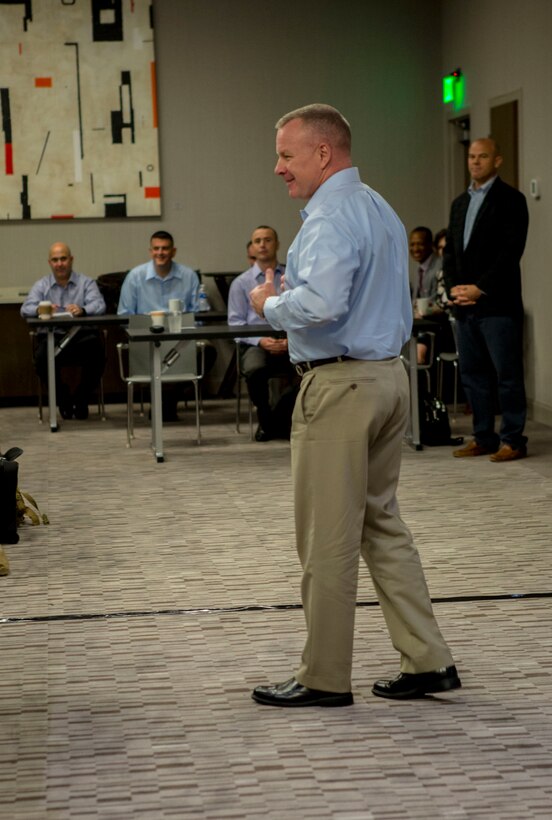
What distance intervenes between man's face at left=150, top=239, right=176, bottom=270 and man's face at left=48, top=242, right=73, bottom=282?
2.70 feet

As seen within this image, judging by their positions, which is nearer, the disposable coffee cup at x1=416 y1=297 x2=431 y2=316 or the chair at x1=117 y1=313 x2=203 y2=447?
the chair at x1=117 y1=313 x2=203 y2=447

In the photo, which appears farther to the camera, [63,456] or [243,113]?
[243,113]

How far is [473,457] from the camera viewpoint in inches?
329

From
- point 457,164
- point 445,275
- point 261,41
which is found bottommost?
point 445,275

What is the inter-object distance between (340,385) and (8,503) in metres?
0.95

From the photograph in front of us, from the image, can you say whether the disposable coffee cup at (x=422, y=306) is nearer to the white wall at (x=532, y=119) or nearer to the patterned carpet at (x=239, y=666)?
the white wall at (x=532, y=119)

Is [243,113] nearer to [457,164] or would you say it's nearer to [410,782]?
[457,164]

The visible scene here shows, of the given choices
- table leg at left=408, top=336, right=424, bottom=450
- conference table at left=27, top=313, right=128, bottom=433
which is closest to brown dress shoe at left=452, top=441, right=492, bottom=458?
table leg at left=408, top=336, right=424, bottom=450

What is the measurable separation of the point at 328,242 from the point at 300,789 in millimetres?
1401

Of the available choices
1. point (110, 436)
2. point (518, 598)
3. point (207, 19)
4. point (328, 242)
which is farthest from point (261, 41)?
point (328, 242)

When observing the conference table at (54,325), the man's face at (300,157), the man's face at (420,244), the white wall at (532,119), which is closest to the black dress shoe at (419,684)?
the man's face at (300,157)

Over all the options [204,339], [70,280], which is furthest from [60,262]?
[204,339]

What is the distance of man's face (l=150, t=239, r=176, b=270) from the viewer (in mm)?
10484

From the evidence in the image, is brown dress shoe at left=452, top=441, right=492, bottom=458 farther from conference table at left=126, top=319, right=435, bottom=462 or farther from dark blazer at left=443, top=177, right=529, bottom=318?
dark blazer at left=443, top=177, right=529, bottom=318
